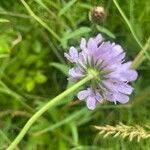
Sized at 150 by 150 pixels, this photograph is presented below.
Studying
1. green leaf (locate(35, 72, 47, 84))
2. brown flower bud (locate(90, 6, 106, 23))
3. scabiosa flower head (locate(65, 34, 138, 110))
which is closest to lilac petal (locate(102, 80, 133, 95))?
scabiosa flower head (locate(65, 34, 138, 110))

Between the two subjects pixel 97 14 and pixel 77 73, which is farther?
pixel 97 14

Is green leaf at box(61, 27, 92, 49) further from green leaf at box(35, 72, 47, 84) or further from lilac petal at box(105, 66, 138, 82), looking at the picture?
lilac petal at box(105, 66, 138, 82)

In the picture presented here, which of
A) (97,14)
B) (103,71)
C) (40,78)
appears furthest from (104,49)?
(40,78)

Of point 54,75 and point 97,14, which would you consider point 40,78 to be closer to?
point 54,75

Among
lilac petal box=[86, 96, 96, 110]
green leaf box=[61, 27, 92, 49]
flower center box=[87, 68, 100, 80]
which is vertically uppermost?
green leaf box=[61, 27, 92, 49]

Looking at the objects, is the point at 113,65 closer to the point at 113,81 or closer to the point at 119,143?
the point at 113,81

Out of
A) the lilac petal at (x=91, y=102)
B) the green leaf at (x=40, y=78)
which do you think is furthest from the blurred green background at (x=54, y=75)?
the lilac petal at (x=91, y=102)
